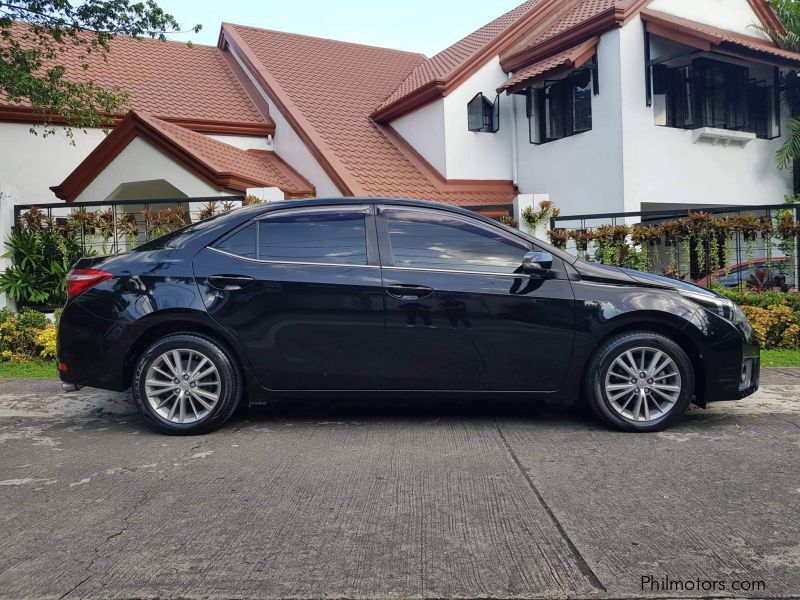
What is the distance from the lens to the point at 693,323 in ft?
15.7

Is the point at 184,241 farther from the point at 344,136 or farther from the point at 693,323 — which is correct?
the point at 344,136

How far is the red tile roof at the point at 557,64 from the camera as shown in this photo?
1348 cm

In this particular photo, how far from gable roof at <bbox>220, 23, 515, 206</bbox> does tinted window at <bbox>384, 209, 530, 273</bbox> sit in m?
8.53

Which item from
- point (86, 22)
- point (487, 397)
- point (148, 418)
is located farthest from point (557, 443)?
point (86, 22)

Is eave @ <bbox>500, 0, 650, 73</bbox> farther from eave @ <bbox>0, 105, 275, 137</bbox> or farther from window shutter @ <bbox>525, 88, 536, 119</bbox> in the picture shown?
eave @ <bbox>0, 105, 275, 137</bbox>

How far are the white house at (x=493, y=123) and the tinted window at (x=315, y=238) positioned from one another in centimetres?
719

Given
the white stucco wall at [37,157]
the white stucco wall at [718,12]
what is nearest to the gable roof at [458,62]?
the white stucco wall at [718,12]

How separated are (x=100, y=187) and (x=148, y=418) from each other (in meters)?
9.48

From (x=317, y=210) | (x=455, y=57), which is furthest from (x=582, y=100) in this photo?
(x=317, y=210)

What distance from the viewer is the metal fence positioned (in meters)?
9.09

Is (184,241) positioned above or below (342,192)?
below

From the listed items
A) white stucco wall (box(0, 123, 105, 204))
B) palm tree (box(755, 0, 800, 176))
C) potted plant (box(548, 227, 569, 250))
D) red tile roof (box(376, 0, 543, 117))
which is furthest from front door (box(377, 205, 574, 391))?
palm tree (box(755, 0, 800, 176))

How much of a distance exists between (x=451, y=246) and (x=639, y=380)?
5.34 ft

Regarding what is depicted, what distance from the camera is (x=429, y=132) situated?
1600 cm
